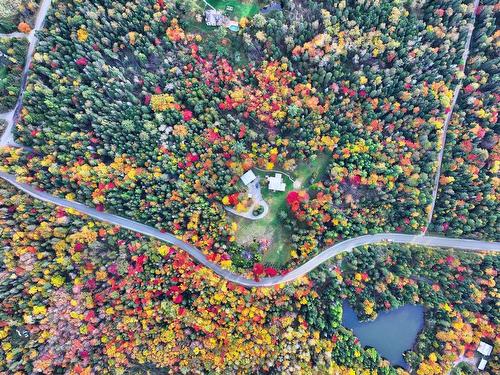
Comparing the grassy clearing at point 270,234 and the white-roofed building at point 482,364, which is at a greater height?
the grassy clearing at point 270,234

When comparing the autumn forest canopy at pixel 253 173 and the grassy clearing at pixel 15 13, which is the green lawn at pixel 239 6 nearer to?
the autumn forest canopy at pixel 253 173

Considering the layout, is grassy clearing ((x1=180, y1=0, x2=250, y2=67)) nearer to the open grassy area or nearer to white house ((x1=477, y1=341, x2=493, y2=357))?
the open grassy area

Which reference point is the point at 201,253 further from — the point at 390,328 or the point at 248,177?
the point at 390,328

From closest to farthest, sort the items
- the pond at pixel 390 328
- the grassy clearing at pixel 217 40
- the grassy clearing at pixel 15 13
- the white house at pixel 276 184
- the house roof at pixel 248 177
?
1. the grassy clearing at pixel 15 13
2. the house roof at pixel 248 177
3. the white house at pixel 276 184
4. the grassy clearing at pixel 217 40
5. the pond at pixel 390 328

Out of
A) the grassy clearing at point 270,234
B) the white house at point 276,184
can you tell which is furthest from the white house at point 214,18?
the grassy clearing at point 270,234

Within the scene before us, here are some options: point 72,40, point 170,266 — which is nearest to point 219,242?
point 170,266

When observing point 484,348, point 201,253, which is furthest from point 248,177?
point 484,348
